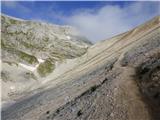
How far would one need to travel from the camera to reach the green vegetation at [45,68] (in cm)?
14929

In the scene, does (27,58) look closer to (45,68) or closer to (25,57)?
(25,57)

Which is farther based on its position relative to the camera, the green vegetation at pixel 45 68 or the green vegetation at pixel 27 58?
the green vegetation at pixel 27 58

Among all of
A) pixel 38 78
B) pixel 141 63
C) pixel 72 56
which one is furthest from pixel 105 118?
pixel 72 56

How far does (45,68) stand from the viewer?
155 metres

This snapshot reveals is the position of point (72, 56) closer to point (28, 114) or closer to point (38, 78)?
point (38, 78)

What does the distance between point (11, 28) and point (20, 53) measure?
33.1 meters

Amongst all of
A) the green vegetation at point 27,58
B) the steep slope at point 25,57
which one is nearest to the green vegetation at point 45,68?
the steep slope at point 25,57

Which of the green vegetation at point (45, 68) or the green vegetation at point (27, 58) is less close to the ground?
the green vegetation at point (27, 58)

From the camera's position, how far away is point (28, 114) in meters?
49.8

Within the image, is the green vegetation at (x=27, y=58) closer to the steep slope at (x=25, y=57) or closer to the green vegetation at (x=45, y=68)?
the steep slope at (x=25, y=57)

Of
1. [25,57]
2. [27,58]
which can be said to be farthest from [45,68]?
[25,57]

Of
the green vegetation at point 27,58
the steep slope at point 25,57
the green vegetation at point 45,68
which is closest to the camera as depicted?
the steep slope at point 25,57

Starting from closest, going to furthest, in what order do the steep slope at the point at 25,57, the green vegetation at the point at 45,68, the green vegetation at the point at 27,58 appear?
the steep slope at the point at 25,57
the green vegetation at the point at 45,68
the green vegetation at the point at 27,58

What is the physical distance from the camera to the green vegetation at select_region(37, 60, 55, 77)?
14929 centimetres
